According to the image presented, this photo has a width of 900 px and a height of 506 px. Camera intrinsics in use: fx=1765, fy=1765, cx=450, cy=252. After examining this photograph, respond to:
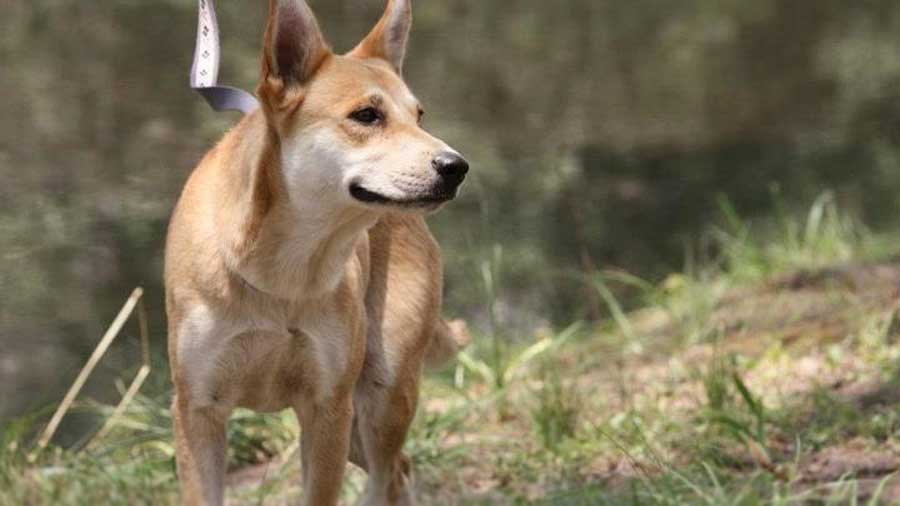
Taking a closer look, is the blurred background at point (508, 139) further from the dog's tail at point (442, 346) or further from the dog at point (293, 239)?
the dog at point (293, 239)

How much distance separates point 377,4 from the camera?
1514 centimetres

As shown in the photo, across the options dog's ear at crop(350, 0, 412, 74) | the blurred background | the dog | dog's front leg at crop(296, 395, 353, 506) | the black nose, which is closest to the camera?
the black nose

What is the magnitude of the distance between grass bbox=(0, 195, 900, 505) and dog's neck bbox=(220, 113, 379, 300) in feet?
3.54

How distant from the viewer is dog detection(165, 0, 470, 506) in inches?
192

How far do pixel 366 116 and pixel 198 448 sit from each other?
107 cm

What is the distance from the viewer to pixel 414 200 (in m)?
4.76

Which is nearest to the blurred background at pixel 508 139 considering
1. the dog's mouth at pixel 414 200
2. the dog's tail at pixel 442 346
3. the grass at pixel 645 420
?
the grass at pixel 645 420

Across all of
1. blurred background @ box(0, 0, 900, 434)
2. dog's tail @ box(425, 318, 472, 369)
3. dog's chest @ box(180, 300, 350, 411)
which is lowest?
blurred background @ box(0, 0, 900, 434)

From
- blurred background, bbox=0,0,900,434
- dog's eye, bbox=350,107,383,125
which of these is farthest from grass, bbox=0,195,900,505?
dog's eye, bbox=350,107,383,125

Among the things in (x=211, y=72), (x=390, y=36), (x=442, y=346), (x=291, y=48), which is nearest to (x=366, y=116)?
(x=291, y=48)

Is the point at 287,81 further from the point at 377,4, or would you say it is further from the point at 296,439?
the point at 377,4

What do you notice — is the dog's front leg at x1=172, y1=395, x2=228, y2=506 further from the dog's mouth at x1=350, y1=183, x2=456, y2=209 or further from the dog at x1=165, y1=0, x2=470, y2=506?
the dog's mouth at x1=350, y1=183, x2=456, y2=209

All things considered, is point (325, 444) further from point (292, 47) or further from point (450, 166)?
point (292, 47)

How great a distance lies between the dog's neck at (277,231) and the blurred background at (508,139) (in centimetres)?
239
